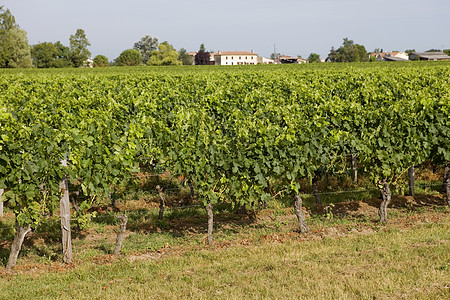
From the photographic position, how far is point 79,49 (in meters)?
96.9

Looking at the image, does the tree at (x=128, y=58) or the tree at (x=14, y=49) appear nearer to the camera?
the tree at (x=14, y=49)

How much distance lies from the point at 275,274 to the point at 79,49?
9808 cm

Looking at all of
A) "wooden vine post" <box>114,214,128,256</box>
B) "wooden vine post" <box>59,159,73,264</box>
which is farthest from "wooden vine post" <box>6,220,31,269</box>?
"wooden vine post" <box>114,214,128,256</box>

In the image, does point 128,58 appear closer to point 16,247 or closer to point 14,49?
point 14,49

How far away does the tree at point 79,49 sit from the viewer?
3703 inches

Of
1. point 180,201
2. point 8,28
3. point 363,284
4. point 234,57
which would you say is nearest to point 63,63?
point 8,28

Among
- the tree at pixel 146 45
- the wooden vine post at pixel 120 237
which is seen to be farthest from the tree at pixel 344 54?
the wooden vine post at pixel 120 237

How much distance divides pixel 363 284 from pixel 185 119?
14.9 ft

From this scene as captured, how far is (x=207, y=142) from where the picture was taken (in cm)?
880

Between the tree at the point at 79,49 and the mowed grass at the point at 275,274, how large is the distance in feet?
304

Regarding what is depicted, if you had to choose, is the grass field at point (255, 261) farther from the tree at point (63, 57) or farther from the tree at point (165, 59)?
the tree at point (165, 59)

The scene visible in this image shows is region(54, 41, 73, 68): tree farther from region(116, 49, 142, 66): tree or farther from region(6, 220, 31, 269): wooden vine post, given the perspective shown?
region(6, 220, 31, 269): wooden vine post

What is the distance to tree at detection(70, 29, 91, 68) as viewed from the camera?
309ft

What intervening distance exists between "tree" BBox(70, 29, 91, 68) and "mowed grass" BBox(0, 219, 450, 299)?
92545mm
